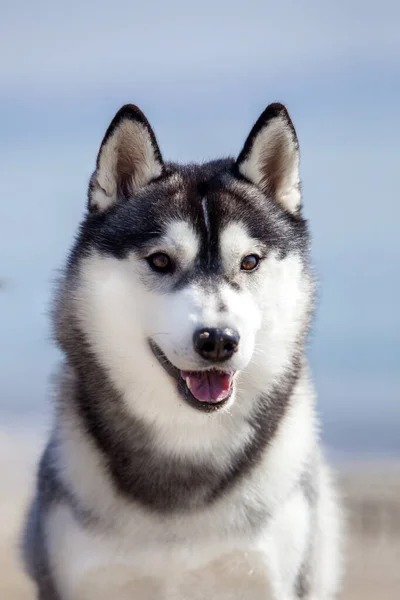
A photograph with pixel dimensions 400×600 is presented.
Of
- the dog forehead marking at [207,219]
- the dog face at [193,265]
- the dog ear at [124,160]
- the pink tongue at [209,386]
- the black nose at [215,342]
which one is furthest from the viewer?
the dog ear at [124,160]

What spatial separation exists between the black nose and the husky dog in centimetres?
1

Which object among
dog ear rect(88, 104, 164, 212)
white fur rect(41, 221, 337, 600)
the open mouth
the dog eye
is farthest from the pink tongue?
dog ear rect(88, 104, 164, 212)

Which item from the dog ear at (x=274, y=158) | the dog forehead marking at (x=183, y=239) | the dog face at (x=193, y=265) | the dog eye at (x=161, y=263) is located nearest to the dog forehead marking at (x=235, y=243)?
the dog face at (x=193, y=265)

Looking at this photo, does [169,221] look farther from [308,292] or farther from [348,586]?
[348,586]

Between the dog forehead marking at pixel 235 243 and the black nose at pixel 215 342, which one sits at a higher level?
the dog forehead marking at pixel 235 243

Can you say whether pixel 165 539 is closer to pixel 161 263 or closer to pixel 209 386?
pixel 209 386

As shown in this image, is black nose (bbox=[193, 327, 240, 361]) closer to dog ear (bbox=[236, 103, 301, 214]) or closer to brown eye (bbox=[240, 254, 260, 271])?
brown eye (bbox=[240, 254, 260, 271])

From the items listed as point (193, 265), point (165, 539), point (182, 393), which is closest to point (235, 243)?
point (193, 265)

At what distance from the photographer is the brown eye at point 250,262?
4.50 m

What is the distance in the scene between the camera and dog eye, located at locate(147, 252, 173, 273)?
4445 millimetres

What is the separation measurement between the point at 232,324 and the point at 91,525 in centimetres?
114

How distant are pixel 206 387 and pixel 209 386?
0.01 m

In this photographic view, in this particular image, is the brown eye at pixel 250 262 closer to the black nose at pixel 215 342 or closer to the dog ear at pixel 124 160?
the black nose at pixel 215 342

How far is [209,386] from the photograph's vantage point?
4391 mm
